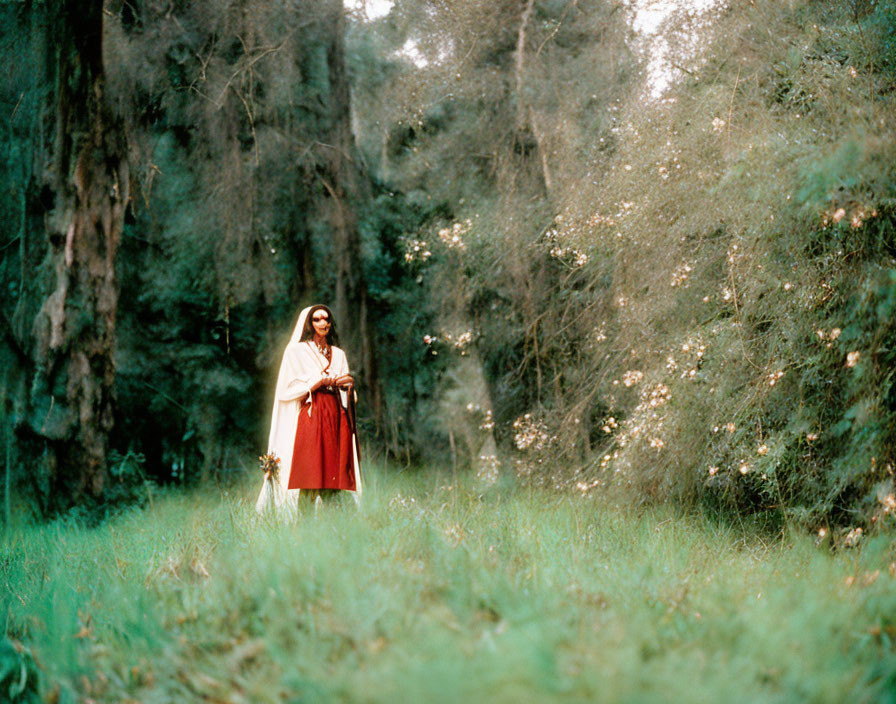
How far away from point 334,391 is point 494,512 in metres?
1.64

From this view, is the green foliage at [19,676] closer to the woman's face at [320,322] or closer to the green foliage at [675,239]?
the woman's face at [320,322]

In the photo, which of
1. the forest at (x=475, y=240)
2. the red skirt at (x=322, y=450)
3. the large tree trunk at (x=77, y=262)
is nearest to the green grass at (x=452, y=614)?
the red skirt at (x=322, y=450)

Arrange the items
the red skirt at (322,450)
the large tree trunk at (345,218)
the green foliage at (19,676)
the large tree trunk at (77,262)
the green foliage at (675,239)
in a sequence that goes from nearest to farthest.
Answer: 1. the green foliage at (19,676)
2. the green foliage at (675,239)
3. the red skirt at (322,450)
4. the large tree trunk at (77,262)
5. the large tree trunk at (345,218)

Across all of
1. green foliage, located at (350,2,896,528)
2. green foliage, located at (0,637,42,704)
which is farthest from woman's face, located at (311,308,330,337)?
green foliage, located at (0,637,42,704)

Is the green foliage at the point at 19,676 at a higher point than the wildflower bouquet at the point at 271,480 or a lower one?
lower

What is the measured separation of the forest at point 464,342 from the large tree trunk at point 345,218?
37mm

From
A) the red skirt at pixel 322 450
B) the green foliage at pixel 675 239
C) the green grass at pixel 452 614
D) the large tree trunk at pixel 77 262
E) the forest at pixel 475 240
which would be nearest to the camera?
the green grass at pixel 452 614

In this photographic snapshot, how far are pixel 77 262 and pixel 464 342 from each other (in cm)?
435

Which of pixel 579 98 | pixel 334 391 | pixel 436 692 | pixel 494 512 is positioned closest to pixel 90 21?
pixel 334 391

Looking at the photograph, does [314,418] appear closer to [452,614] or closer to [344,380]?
[344,380]

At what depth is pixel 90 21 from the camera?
7.10 m

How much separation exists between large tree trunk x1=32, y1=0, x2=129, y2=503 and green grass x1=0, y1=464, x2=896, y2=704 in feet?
7.51

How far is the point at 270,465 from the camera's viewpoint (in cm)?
603

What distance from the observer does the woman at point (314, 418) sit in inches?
235
